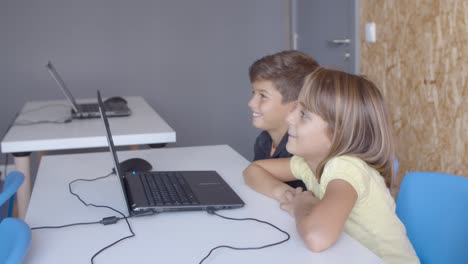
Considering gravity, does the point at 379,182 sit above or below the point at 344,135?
below

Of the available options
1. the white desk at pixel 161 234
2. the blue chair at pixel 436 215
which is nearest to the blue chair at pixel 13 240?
the white desk at pixel 161 234

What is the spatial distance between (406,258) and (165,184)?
2.32 feet

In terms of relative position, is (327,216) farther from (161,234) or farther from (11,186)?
(11,186)

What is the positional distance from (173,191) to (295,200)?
352mm

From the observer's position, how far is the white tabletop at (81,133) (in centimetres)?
242

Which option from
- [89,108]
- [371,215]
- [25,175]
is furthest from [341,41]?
[371,215]

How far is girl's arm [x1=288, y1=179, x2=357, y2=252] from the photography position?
1.19 metres

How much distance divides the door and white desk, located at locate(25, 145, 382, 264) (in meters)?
2.38

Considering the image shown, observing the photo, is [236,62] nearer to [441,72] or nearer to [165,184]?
[441,72]

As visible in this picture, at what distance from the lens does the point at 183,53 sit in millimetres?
4902

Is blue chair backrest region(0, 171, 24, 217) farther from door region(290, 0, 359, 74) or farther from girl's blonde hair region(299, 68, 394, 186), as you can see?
door region(290, 0, 359, 74)

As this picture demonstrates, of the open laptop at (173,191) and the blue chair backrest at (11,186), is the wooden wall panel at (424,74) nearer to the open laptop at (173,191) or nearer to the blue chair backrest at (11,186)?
the open laptop at (173,191)

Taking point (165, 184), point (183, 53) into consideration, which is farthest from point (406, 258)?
point (183, 53)

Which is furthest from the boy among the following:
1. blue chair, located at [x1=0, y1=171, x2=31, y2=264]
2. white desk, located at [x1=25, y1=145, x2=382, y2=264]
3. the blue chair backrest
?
blue chair, located at [x1=0, y1=171, x2=31, y2=264]
